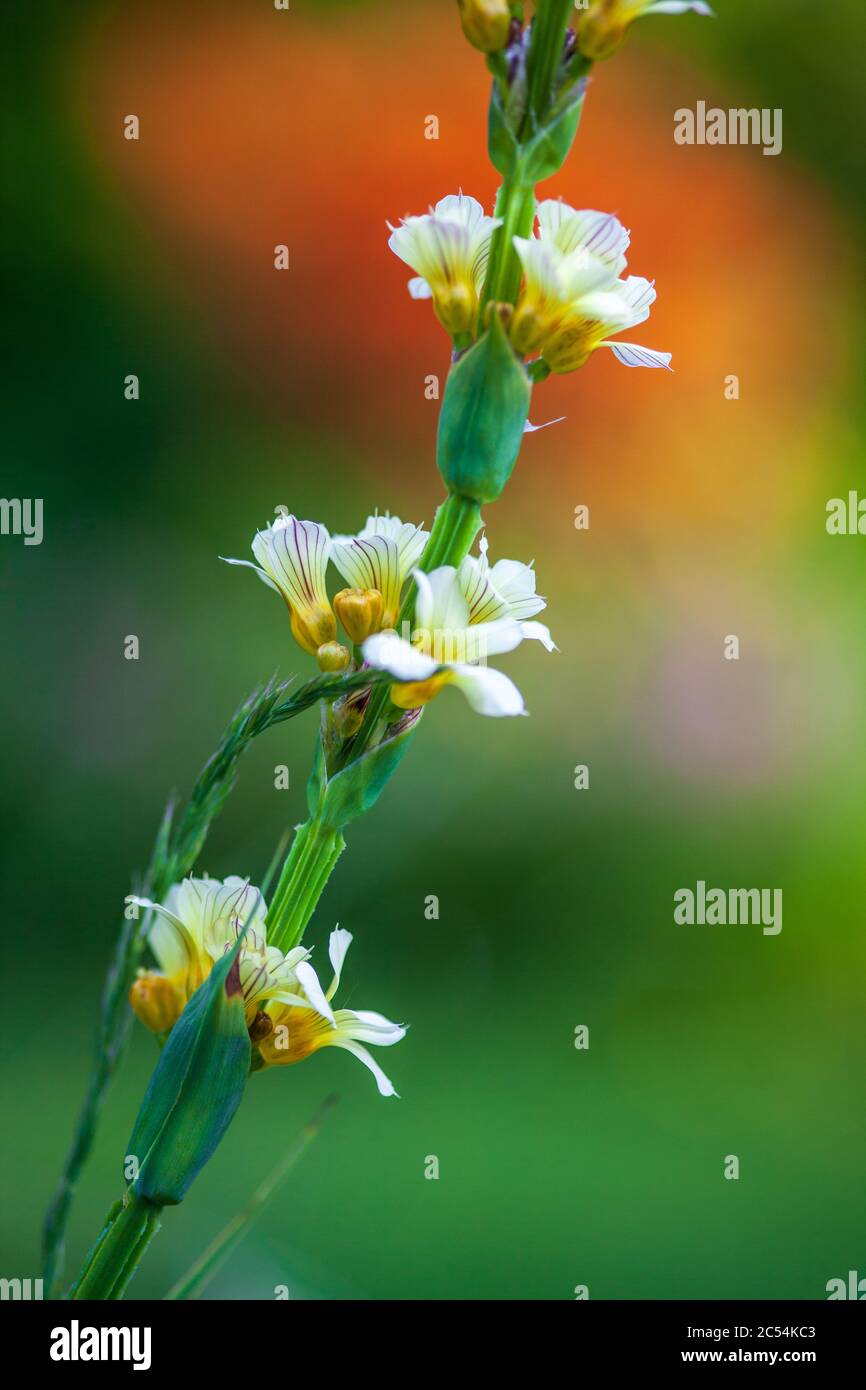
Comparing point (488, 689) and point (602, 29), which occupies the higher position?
point (602, 29)

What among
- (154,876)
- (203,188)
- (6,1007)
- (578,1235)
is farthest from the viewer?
(203,188)

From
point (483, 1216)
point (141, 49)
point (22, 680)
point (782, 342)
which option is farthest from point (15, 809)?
point (782, 342)

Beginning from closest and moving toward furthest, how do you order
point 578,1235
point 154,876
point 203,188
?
point 154,876 → point 578,1235 → point 203,188

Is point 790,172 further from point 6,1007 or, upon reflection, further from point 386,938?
point 6,1007

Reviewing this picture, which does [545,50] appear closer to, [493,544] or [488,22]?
[488,22]

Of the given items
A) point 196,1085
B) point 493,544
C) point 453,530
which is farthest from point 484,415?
point 493,544

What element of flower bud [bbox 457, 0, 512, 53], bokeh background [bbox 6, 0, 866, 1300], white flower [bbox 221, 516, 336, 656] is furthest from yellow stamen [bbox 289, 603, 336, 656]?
bokeh background [bbox 6, 0, 866, 1300]

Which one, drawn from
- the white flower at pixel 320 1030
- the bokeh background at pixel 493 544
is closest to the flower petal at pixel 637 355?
the white flower at pixel 320 1030
